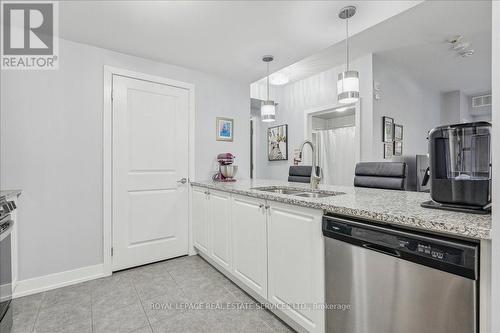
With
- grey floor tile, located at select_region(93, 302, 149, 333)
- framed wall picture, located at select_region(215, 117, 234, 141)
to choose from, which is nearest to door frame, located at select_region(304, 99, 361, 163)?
framed wall picture, located at select_region(215, 117, 234, 141)

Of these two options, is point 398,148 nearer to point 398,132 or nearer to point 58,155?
point 398,132

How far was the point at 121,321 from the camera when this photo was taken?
1710 millimetres

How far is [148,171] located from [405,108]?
4027 mm

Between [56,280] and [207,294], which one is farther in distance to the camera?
[56,280]

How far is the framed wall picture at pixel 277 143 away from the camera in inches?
188

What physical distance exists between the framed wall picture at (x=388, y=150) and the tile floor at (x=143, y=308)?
2.74 m

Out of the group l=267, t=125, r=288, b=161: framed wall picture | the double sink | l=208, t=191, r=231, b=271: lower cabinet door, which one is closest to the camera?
the double sink

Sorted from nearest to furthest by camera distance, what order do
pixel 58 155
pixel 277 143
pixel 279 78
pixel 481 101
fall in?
pixel 58 155 < pixel 279 78 < pixel 277 143 < pixel 481 101

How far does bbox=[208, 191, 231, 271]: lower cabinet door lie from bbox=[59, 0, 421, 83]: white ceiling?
1.49 m

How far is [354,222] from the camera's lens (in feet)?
3.79

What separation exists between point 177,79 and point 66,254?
2162mm

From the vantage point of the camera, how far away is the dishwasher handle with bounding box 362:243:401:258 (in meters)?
1.00

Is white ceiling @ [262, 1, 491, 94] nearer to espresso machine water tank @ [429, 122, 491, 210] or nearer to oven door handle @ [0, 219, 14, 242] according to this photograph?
espresso machine water tank @ [429, 122, 491, 210]

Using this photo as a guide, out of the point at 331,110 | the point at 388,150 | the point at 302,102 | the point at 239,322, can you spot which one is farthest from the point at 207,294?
the point at 302,102
